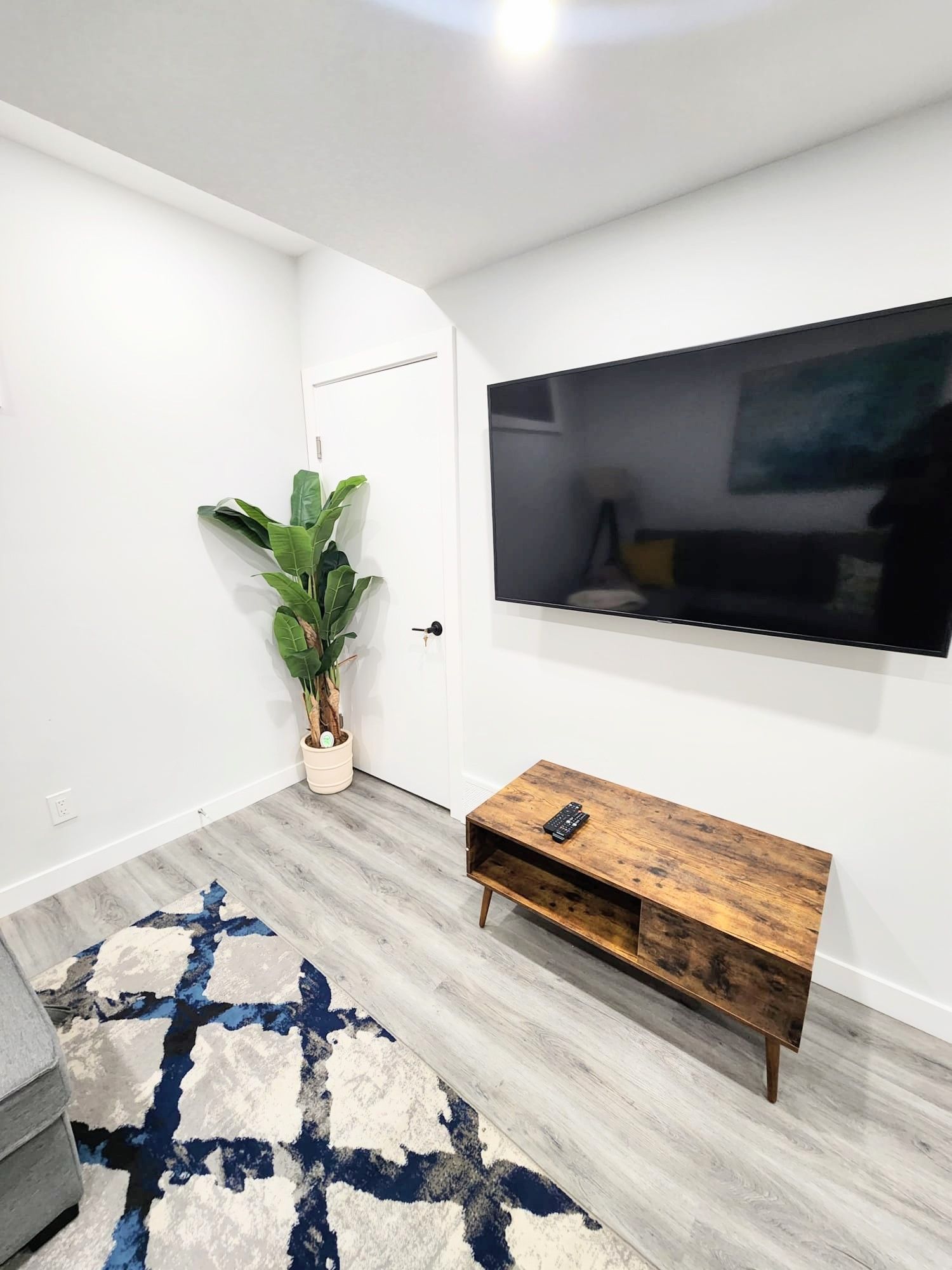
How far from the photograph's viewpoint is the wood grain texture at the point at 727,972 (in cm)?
124

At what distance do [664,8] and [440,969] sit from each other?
2428mm

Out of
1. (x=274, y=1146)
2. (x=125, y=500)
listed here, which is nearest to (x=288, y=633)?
(x=125, y=500)

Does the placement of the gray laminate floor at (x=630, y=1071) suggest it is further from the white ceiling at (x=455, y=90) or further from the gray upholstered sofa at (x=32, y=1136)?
the white ceiling at (x=455, y=90)

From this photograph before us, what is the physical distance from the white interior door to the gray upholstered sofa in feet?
5.53

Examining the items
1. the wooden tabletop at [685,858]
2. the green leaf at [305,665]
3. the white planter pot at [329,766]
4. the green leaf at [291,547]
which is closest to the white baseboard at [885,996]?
the wooden tabletop at [685,858]

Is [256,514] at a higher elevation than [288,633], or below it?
higher

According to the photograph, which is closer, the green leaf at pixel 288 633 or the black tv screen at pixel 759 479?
the black tv screen at pixel 759 479

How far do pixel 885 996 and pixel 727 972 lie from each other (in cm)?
67

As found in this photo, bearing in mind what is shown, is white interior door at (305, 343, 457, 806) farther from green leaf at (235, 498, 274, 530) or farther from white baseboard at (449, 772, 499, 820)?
green leaf at (235, 498, 274, 530)

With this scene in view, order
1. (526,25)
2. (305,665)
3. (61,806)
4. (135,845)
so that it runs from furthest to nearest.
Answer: (305,665) → (135,845) → (61,806) → (526,25)

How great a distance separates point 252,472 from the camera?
2580 millimetres

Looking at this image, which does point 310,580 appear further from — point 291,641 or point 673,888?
point 673,888

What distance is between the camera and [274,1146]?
126cm

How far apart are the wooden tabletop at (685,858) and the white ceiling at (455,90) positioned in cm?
189
